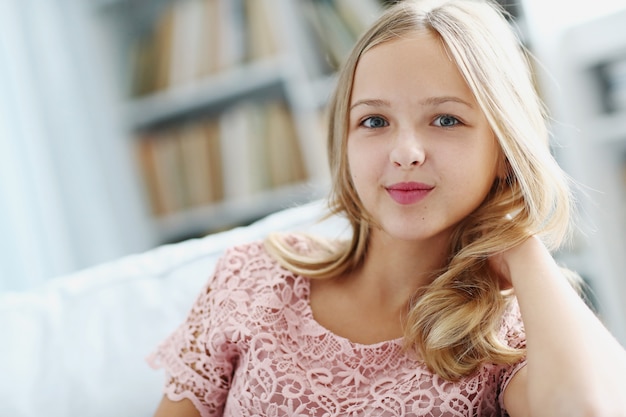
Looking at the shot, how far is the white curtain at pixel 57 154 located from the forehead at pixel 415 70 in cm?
198

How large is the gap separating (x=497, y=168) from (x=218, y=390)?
19.8 inches

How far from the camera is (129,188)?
3080mm

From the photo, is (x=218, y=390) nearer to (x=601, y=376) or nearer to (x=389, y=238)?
(x=389, y=238)

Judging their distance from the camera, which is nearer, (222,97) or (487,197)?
(487,197)

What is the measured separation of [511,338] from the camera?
3.54ft

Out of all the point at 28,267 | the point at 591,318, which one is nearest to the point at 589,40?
the point at 591,318

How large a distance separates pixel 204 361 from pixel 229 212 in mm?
1724

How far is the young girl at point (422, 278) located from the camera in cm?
102

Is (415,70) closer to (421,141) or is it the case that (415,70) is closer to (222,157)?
(421,141)

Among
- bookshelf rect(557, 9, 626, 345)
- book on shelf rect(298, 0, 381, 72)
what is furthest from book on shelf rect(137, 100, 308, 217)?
bookshelf rect(557, 9, 626, 345)

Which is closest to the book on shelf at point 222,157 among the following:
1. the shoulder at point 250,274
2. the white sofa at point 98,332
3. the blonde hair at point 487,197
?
the white sofa at point 98,332

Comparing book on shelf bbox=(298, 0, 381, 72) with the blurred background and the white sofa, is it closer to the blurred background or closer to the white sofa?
the blurred background

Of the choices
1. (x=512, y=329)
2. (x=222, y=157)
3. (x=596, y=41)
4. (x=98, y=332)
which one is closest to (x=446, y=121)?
(x=512, y=329)

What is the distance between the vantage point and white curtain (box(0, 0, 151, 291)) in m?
2.76
